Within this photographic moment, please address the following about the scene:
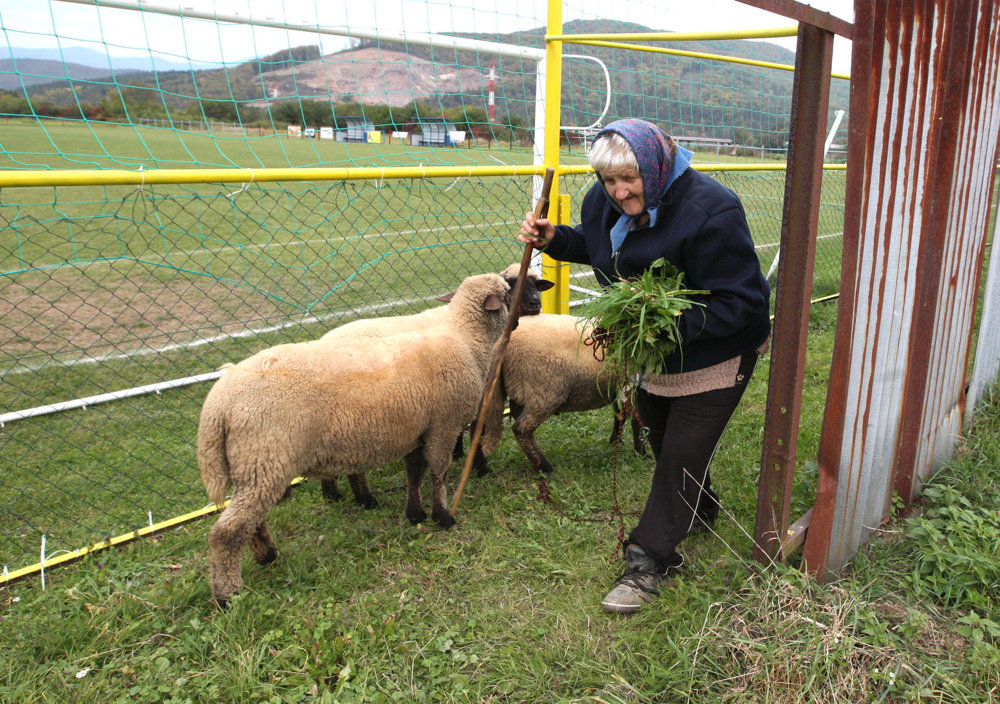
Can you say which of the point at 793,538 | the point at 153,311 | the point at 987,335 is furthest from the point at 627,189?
the point at 153,311

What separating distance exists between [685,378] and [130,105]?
5.08 m

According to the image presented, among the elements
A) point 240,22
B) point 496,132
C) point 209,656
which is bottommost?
point 209,656

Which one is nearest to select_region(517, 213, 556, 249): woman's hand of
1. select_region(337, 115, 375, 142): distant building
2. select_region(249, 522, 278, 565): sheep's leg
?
select_region(249, 522, 278, 565): sheep's leg

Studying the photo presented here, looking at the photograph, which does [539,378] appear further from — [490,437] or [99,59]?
[99,59]

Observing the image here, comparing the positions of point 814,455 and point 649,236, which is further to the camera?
point 814,455

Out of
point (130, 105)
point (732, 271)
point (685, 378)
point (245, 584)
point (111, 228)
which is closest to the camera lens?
point (732, 271)

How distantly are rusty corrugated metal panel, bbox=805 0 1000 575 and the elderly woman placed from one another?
0.38 m

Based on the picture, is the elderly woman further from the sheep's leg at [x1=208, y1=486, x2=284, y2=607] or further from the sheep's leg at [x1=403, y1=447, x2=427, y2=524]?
the sheep's leg at [x1=208, y1=486, x2=284, y2=607]

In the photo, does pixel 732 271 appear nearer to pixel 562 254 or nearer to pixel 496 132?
pixel 562 254

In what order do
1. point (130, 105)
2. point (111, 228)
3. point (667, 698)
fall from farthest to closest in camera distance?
point (111, 228)
point (130, 105)
point (667, 698)

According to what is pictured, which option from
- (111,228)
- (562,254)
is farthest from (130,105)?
(111,228)

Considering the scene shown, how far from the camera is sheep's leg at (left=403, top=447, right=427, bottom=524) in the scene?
3863 mm

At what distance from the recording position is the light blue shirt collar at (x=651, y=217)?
8.96ft

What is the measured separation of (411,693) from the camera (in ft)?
8.55
